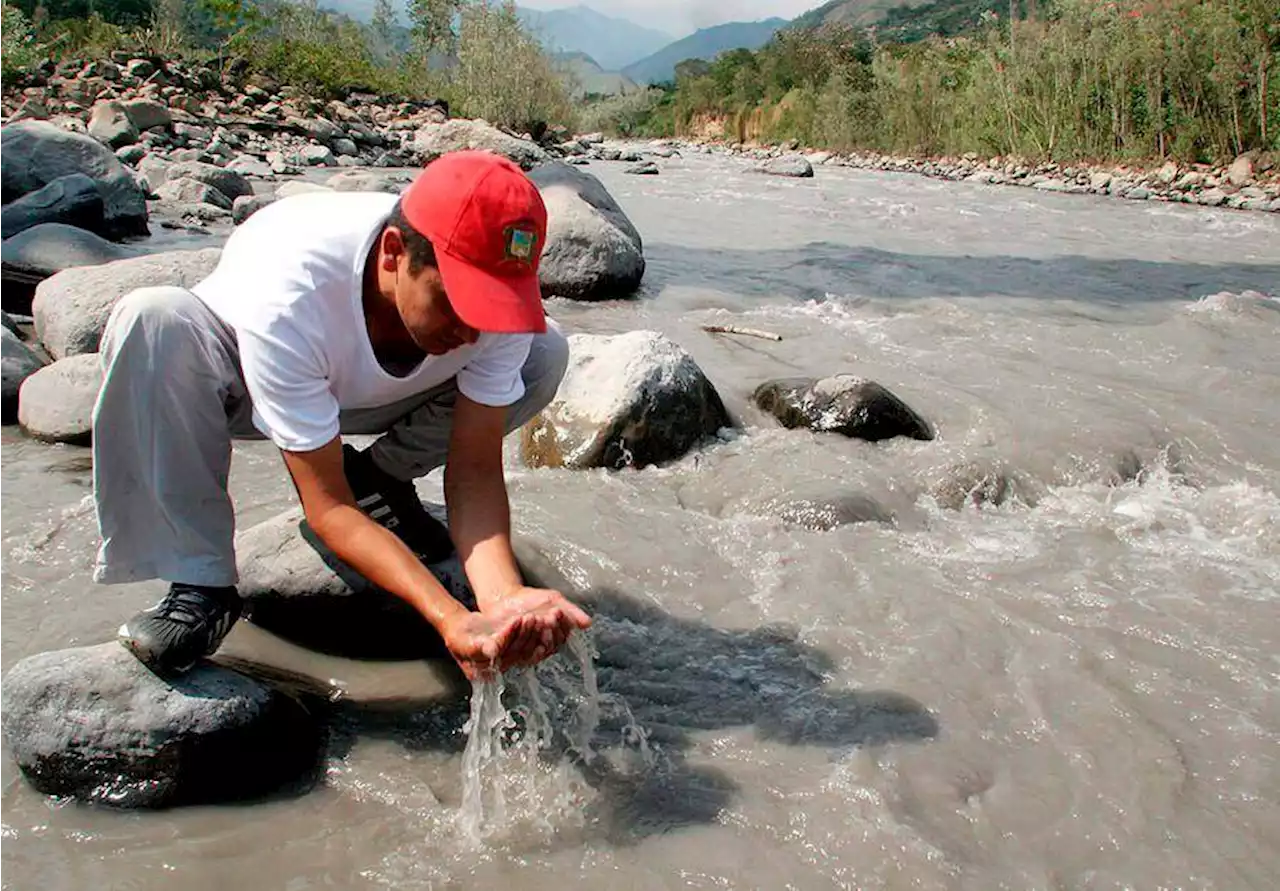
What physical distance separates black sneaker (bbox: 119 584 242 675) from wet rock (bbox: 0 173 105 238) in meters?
6.25

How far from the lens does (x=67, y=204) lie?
763 cm

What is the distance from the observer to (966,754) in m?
2.33

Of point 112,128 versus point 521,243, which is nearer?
point 521,243

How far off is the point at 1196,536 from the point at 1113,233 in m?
9.75

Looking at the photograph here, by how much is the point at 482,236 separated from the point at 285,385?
1.50 feet

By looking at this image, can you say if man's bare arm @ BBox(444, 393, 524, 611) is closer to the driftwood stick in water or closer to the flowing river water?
the flowing river water

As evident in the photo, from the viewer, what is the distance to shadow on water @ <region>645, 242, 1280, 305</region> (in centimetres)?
812

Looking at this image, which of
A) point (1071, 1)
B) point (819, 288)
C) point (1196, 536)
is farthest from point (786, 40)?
point (1196, 536)

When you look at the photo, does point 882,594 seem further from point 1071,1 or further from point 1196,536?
point 1071,1

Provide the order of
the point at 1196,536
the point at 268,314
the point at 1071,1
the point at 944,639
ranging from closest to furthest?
the point at 268,314
the point at 944,639
the point at 1196,536
the point at 1071,1

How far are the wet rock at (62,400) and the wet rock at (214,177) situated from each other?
6.99m

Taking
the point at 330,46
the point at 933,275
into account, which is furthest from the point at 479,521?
the point at 330,46

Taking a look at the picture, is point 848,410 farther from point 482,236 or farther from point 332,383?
point 482,236

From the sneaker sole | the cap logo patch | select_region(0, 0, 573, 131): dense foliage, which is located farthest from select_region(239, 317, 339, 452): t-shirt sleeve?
select_region(0, 0, 573, 131): dense foliage
